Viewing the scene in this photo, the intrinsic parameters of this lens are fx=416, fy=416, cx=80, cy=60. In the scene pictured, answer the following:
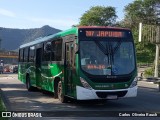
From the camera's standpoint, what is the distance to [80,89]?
14.9 metres

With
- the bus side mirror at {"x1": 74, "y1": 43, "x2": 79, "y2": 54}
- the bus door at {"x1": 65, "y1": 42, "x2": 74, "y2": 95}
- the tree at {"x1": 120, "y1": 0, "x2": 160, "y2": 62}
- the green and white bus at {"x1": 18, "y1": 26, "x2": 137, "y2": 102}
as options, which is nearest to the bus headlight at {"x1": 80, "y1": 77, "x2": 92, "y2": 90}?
the green and white bus at {"x1": 18, "y1": 26, "x2": 137, "y2": 102}

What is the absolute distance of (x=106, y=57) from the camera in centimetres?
1530

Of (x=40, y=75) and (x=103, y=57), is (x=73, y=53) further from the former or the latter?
(x=40, y=75)

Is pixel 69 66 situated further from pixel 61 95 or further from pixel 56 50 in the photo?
pixel 56 50

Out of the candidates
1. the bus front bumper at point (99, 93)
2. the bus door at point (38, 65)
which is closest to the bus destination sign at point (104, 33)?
the bus front bumper at point (99, 93)

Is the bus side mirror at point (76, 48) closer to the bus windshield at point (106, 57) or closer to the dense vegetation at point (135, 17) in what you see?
the bus windshield at point (106, 57)

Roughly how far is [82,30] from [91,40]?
525 mm

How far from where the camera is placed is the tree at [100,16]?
103 meters

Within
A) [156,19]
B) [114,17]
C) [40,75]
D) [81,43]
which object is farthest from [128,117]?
[114,17]

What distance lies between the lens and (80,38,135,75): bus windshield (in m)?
15.1

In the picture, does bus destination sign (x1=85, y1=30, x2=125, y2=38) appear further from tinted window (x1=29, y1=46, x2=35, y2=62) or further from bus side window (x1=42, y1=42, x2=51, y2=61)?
tinted window (x1=29, y1=46, x2=35, y2=62)

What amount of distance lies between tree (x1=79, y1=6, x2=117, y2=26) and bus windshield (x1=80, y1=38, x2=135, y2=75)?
8623 cm

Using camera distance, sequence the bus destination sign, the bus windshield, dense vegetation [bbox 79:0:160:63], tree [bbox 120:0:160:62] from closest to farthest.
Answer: the bus windshield < the bus destination sign < dense vegetation [bbox 79:0:160:63] < tree [bbox 120:0:160:62]

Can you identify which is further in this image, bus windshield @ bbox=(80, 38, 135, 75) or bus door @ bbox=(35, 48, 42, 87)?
bus door @ bbox=(35, 48, 42, 87)
